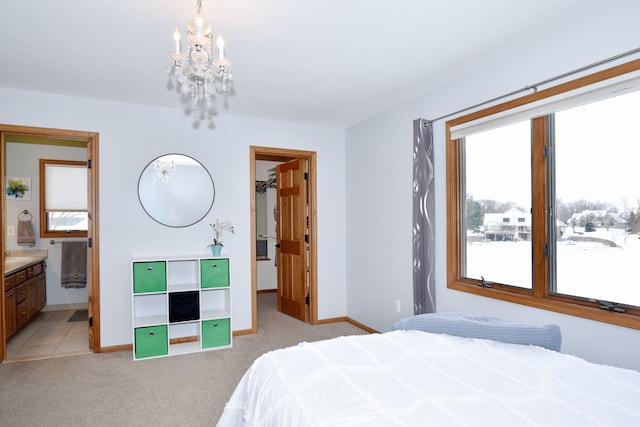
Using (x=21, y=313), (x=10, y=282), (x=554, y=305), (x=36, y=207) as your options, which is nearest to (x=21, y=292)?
(x=21, y=313)

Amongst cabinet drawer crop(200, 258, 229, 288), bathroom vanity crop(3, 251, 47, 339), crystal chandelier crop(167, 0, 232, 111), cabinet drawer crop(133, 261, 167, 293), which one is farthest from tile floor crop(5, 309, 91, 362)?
crystal chandelier crop(167, 0, 232, 111)

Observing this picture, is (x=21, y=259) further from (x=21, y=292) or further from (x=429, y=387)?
(x=429, y=387)

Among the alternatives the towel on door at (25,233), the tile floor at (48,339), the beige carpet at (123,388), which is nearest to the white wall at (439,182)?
the beige carpet at (123,388)

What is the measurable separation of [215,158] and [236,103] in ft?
2.25

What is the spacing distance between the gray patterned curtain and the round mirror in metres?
2.16

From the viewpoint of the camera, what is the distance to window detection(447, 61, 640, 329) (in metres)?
2.02

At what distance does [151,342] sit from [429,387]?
2930 millimetres

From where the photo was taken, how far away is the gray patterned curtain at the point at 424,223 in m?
3.15

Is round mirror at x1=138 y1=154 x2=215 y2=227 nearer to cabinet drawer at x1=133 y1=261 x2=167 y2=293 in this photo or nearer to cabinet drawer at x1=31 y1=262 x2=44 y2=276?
cabinet drawer at x1=133 y1=261 x2=167 y2=293

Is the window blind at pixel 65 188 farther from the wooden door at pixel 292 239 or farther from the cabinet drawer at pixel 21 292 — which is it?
the wooden door at pixel 292 239

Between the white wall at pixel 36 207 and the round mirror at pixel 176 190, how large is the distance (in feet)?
8.06

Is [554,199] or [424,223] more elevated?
[554,199]

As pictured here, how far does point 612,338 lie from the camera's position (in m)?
1.99

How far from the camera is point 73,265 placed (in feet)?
16.6
